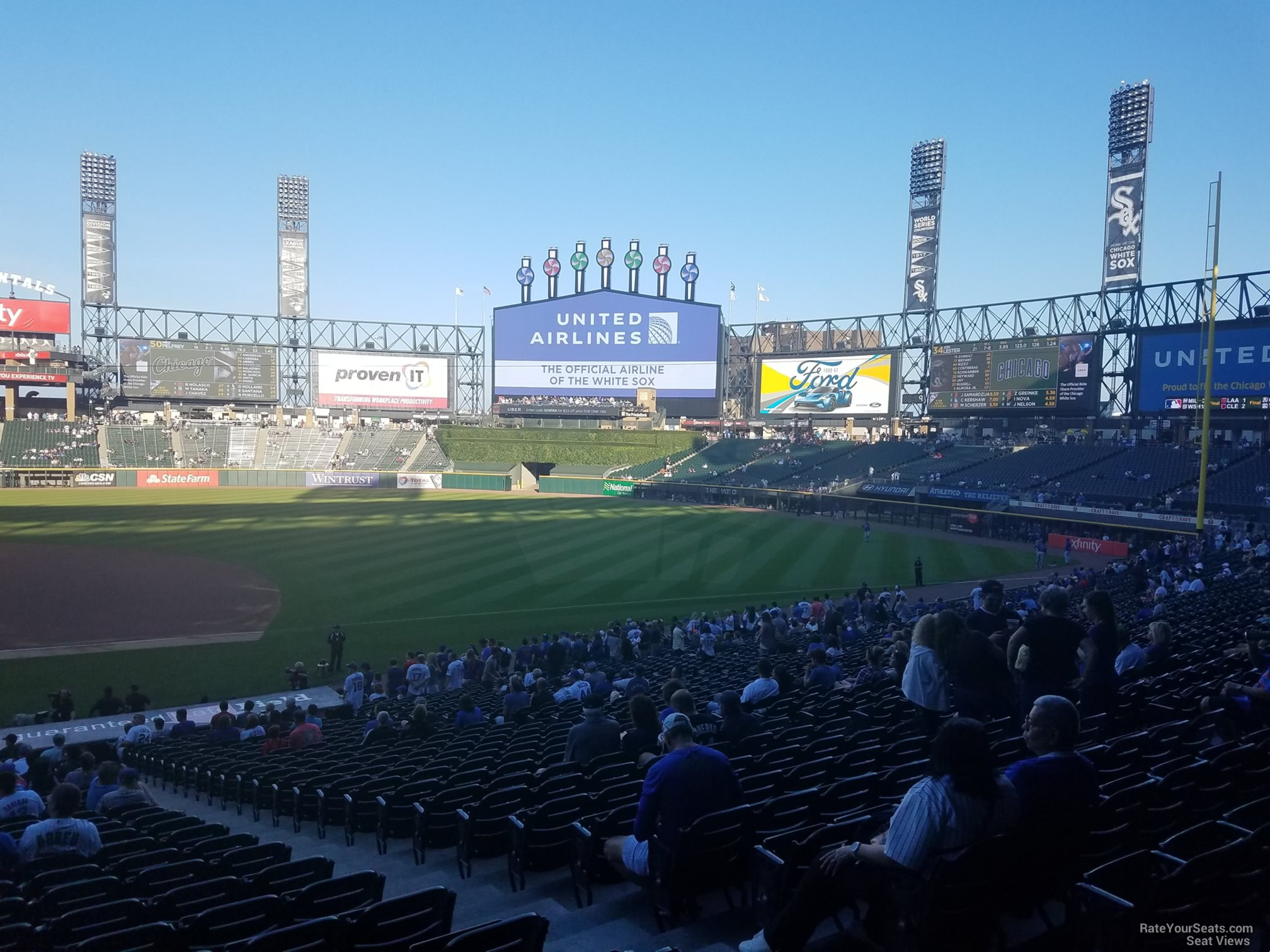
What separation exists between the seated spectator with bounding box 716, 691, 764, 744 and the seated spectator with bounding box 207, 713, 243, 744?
335 inches

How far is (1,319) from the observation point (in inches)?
2662

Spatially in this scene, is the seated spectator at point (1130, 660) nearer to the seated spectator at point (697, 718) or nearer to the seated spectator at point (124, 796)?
the seated spectator at point (697, 718)

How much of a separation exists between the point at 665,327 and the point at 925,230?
21.3 metres

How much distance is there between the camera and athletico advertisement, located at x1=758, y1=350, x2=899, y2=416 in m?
61.4

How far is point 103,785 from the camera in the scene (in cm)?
811

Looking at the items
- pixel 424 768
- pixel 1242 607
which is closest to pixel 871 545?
pixel 1242 607

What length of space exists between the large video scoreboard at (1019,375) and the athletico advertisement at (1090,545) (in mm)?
14412

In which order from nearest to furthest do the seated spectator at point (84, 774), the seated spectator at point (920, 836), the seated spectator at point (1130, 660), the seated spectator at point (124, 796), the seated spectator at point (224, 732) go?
the seated spectator at point (920, 836), the seated spectator at point (124, 796), the seated spectator at point (1130, 660), the seated spectator at point (84, 774), the seated spectator at point (224, 732)

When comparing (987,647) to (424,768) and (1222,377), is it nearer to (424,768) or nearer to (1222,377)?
(424,768)

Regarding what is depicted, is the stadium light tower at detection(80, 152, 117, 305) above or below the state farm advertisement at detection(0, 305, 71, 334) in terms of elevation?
above

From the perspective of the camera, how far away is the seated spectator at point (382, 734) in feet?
35.2

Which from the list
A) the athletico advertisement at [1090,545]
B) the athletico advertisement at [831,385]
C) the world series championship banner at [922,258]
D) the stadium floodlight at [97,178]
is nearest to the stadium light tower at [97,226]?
the stadium floodlight at [97,178]

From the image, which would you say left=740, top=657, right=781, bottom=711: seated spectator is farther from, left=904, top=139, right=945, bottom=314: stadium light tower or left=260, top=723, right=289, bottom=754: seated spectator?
left=904, top=139, right=945, bottom=314: stadium light tower

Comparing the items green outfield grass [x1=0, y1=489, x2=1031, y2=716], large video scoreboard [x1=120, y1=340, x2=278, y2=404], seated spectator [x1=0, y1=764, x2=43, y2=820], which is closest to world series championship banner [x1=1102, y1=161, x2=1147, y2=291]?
green outfield grass [x1=0, y1=489, x2=1031, y2=716]
